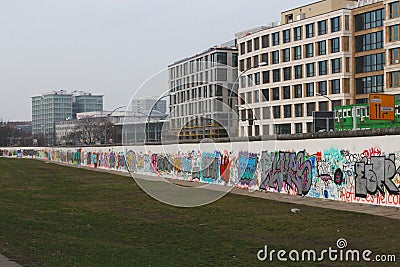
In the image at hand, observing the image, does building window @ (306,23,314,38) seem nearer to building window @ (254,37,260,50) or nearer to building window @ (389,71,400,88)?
building window @ (254,37,260,50)

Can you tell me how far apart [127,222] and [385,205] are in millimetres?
11746

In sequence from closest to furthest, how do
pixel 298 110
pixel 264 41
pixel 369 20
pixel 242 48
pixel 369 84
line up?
1. pixel 369 84
2. pixel 369 20
3. pixel 298 110
4. pixel 264 41
5. pixel 242 48

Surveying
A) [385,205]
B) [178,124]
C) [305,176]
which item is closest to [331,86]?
[305,176]

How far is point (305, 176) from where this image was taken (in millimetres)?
31188

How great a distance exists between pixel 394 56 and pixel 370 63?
7618 millimetres

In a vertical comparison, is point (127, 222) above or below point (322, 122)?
below

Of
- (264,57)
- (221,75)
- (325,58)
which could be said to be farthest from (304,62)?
(221,75)

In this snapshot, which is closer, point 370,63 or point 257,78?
point 370,63

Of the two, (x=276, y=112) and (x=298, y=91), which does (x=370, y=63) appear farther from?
(x=276, y=112)

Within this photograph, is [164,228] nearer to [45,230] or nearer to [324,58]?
[45,230]

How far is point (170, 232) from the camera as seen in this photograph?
18203 millimetres

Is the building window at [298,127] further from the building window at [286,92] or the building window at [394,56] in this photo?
the building window at [394,56]

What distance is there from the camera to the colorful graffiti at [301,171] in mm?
25141

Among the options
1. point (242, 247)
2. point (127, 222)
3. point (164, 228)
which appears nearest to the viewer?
point (242, 247)
